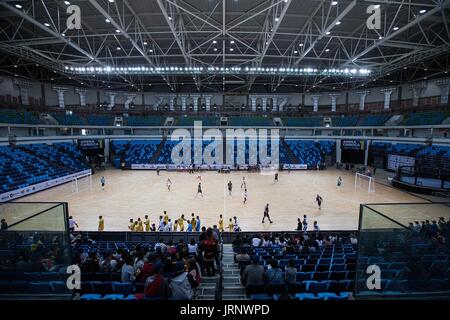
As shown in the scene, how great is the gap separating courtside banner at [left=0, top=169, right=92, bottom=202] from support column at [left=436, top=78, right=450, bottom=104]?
47428 millimetres

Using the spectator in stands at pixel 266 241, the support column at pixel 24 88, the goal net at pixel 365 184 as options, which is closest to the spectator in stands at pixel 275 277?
the spectator in stands at pixel 266 241

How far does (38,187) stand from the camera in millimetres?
23500

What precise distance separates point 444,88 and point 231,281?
41738 mm

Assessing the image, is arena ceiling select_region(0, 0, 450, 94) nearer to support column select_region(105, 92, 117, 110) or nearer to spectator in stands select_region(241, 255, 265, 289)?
support column select_region(105, 92, 117, 110)

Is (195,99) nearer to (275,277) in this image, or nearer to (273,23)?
(273,23)

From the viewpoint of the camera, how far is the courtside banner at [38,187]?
19.7 meters

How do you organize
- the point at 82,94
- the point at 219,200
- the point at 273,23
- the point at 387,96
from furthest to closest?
the point at 82,94 < the point at 387,96 < the point at 219,200 < the point at 273,23

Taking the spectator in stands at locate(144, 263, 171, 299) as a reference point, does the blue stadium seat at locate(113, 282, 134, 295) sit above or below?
below

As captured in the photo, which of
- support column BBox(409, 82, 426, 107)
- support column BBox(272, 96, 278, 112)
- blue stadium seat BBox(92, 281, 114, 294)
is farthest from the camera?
support column BBox(272, 96, 278, 112)

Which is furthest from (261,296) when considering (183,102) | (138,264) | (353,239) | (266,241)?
(183,102)

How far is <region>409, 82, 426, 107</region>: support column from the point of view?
121 ft

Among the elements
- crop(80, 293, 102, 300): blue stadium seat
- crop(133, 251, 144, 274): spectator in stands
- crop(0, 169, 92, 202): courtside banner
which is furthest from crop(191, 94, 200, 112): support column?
crop(80, 293, 102, 300): blue stadium seat

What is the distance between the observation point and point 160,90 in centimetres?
4781
